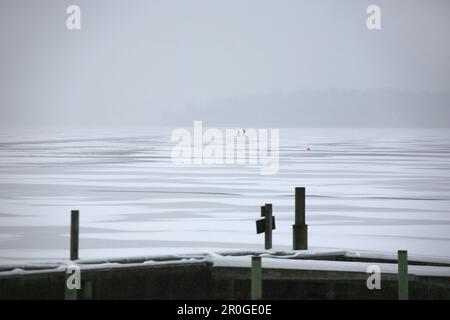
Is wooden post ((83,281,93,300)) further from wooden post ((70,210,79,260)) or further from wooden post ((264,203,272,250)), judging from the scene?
wooden post ((264,203,272,250))

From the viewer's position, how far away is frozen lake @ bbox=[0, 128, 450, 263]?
19.1 meters

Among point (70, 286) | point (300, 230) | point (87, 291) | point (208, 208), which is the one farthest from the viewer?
point (208, 208)

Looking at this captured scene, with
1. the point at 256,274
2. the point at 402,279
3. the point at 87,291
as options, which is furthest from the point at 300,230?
the point at 256,274

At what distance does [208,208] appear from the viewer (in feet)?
87.8

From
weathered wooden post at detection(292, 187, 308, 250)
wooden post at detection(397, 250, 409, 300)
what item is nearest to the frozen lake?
weathered wooden post at detection(292, 187, 308, 250)

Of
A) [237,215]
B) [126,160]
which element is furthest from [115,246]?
[126,160]

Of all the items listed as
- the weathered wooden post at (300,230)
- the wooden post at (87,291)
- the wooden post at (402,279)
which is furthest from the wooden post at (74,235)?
the wooden post at (402,279)

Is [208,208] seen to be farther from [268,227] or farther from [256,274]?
[256,274]

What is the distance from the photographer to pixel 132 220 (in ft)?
77.0

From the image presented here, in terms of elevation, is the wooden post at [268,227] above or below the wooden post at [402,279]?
above

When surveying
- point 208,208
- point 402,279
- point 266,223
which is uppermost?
point 208,208

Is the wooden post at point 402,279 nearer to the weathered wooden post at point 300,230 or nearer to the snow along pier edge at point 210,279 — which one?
the snow along pier edge at point 210,279

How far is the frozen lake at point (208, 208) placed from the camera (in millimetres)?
19141

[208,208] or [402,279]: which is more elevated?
[208,208]
